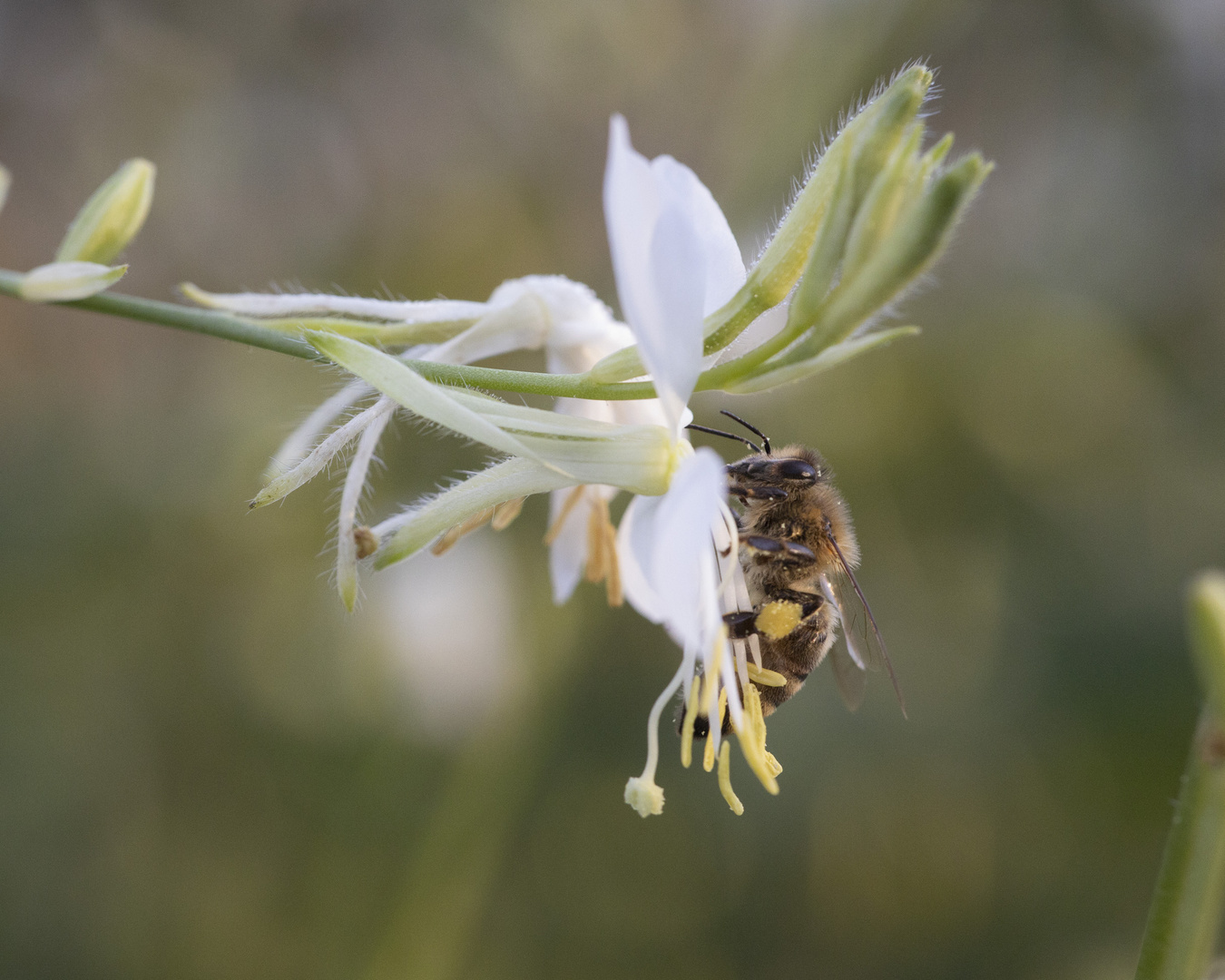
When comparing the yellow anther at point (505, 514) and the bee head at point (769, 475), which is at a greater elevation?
the bee head at point (769, 475)

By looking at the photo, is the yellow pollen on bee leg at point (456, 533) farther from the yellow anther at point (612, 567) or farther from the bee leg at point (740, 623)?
the bee leg at point (740, 623)

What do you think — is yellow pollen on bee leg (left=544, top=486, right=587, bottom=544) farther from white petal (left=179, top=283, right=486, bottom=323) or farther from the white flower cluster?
white petal (left=179, top=283, right=486, bottom=323)

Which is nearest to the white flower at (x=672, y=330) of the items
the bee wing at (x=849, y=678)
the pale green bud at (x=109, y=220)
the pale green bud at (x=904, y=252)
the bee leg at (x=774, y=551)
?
the pale green bud at (x=904, y=252)

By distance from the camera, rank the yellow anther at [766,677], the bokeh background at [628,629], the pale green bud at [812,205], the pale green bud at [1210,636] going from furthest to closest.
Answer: the bokeh background at [628,629]
the yellow anther at [766,677]
the pale green bud at [812,205]
the pale green bud at [1210,636]

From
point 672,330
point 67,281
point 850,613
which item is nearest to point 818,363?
point 672,330

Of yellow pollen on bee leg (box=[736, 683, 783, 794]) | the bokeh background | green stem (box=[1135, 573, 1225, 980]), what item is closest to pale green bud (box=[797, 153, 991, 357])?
green stem (box=[1135, 573, 1225, 980])

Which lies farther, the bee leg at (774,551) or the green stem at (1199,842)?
the bee leg at (774,551)
